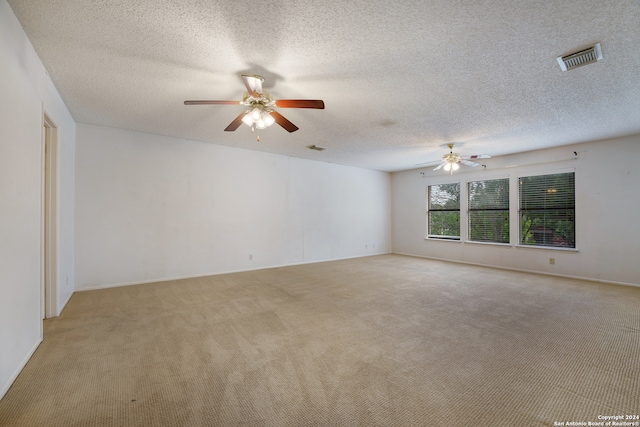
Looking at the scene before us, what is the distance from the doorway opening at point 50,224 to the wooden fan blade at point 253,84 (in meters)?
2.46

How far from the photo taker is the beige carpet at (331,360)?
5.29 ft

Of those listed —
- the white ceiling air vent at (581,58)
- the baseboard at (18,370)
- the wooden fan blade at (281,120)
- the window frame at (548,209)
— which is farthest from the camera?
the window frame at (548,209)

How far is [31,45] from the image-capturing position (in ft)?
7.37

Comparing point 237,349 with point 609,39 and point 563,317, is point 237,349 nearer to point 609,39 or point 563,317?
point 563,317

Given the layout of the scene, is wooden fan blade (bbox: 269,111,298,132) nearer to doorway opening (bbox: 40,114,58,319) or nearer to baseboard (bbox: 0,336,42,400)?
doorway opening (bbox: 40,114,58,319)

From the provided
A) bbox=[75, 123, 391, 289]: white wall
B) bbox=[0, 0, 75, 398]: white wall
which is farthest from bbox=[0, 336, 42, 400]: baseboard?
bbox=[75, 123, 391, 289]: white wall

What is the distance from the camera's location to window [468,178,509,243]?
20.2 feet

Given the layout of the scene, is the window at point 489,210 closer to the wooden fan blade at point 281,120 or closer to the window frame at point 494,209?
the window frame at point 494,209

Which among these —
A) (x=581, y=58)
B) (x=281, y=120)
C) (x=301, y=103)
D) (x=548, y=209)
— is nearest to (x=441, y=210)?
A: (x=548, y=209)

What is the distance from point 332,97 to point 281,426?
3.16m

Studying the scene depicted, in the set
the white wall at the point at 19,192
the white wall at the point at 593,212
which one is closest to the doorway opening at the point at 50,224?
the white wall at the point at 19,192

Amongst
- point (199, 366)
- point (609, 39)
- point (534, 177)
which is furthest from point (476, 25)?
point (534, 177)

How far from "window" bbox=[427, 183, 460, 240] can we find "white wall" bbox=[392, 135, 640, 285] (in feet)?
2.27

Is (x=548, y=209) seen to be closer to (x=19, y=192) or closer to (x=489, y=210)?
(x=489, y=210)
